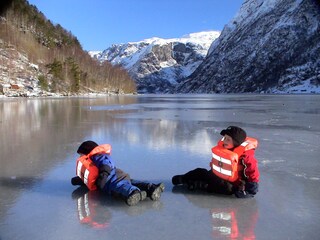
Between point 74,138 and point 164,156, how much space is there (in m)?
3.34

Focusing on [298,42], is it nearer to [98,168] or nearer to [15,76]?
[15,76]

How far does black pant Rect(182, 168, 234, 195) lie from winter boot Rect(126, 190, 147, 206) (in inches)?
Answer: 33.4

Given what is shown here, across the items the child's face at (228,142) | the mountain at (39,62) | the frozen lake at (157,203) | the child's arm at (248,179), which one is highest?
the mountain at (39,62)

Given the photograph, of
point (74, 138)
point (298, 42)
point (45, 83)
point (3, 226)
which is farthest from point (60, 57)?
point (298, 42)

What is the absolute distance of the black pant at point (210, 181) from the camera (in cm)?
455

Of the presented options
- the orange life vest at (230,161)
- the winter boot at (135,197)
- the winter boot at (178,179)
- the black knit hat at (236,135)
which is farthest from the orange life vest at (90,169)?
the black knit hat at (236,135)

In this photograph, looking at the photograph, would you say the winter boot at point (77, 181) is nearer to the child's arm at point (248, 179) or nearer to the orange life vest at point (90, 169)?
the orange life vest at point (90, 169)

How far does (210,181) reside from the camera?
187 inches

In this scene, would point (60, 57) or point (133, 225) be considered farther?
point (60, 57)

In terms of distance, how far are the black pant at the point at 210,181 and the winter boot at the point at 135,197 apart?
0.85m

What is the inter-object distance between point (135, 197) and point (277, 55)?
Answer: 171m

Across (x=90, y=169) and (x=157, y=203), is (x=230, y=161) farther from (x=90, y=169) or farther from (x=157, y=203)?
(x=90, y=169)

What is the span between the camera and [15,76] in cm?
6512

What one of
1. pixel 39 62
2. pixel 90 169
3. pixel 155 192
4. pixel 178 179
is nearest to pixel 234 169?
pixel 178 179
